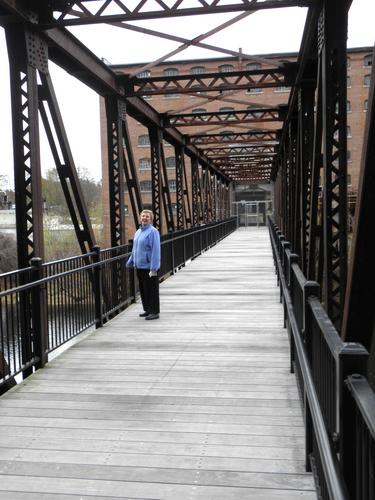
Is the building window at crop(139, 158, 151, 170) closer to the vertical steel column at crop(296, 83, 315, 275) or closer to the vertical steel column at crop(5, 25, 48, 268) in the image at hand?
the vertical steel column at crop(296, 83, 315, 275)

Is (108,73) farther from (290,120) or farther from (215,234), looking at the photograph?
(215,234)

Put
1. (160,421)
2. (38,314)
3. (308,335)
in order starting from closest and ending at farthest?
(308,335) < (160,421) < (38,314)

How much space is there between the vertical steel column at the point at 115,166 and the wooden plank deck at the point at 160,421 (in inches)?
175

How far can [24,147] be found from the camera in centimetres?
728

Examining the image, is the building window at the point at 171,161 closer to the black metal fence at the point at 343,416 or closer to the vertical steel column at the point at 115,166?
the vertical steel column at the point at 115,166

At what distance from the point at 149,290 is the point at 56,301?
144 cm

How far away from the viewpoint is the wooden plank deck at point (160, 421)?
350 centimetres

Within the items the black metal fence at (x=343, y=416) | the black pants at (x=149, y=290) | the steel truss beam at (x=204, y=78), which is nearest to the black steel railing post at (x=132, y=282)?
the black pants at (x=149, y=290)

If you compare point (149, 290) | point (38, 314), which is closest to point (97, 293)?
point (149, 290)

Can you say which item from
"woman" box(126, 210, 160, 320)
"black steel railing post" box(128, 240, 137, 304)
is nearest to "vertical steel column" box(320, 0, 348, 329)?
"woman" box(126, 210, 160, 320)

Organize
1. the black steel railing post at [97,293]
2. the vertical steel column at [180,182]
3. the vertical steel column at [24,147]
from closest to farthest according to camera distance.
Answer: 1. the vertical steel column at [24,147]
2. the black steel railing post at [97,293]
3. the vertical steel column at [180,182]

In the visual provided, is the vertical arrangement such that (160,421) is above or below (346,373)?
below

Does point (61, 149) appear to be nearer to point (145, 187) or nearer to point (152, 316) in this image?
point (152, 316)

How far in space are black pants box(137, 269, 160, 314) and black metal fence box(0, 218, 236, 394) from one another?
57 cm
